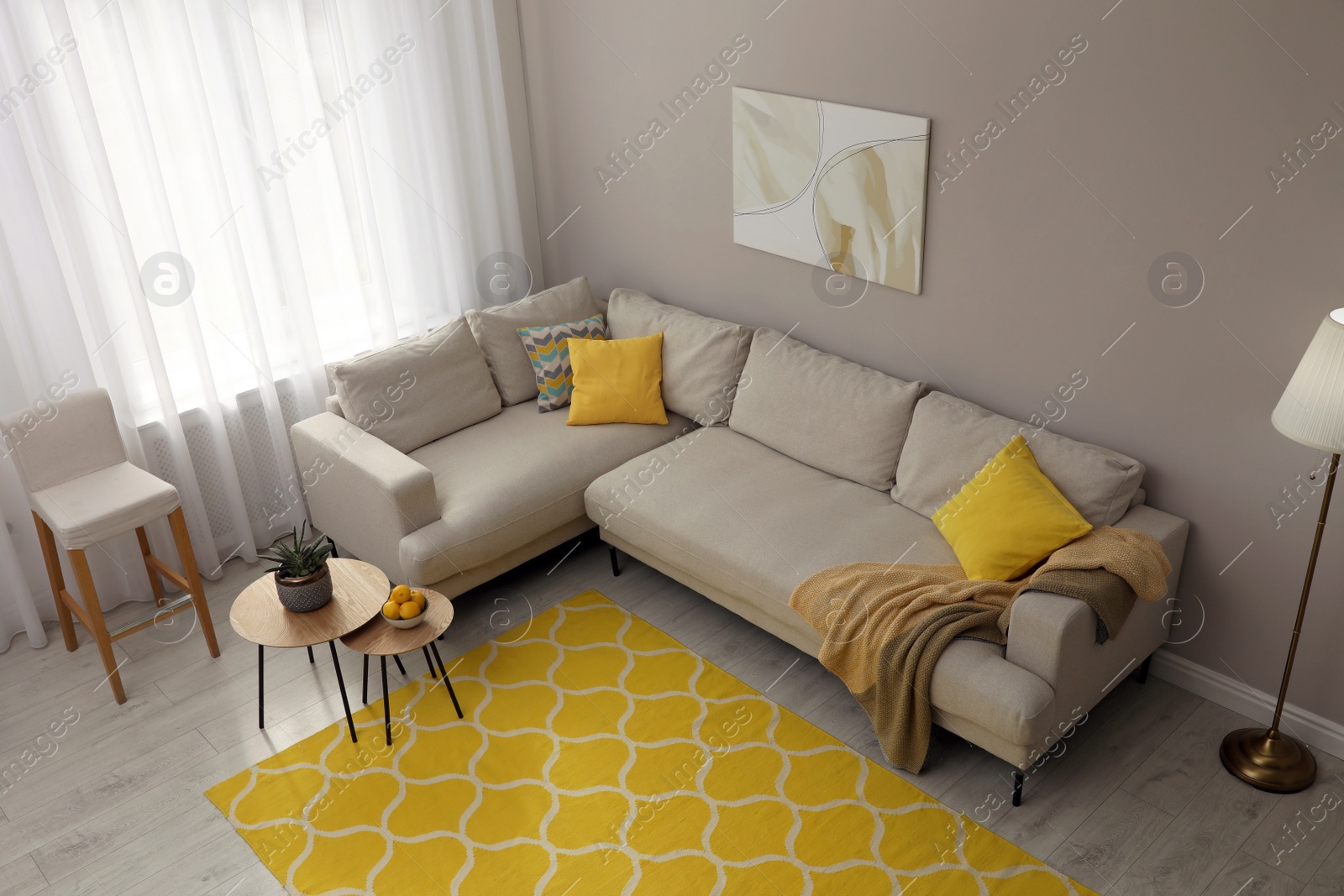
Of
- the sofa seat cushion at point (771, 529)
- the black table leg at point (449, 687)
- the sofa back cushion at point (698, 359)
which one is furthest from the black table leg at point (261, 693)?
the sofa back cushion at point (698, 359)

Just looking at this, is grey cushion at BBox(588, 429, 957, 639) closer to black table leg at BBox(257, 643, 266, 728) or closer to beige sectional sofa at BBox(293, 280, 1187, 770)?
beige sectional sofa at BBox(293, 280, 1187, 770)

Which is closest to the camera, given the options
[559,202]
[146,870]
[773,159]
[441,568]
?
[146,870]

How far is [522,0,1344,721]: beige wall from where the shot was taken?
2961mm

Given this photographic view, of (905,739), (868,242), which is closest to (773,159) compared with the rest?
(868,242)

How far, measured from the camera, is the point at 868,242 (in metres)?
3.99

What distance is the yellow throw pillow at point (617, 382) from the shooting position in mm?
4496

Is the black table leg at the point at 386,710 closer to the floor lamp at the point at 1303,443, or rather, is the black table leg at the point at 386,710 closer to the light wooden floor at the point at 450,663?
the light wooden floor at the point at 450,663

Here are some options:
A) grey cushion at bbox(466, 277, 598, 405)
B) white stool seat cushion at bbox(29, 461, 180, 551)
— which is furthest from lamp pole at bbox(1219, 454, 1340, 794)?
white stool seat cushion at bbox(29, 461, 180, 551)

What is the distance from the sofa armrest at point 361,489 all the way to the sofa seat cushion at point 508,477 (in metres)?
0.10

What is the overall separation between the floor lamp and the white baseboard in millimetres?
53

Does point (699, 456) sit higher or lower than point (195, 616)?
higher

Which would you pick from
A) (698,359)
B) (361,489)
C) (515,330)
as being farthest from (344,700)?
(698,359)

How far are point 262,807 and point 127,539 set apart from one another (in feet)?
4.96

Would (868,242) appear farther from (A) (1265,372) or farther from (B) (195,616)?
(B) (195,616)
